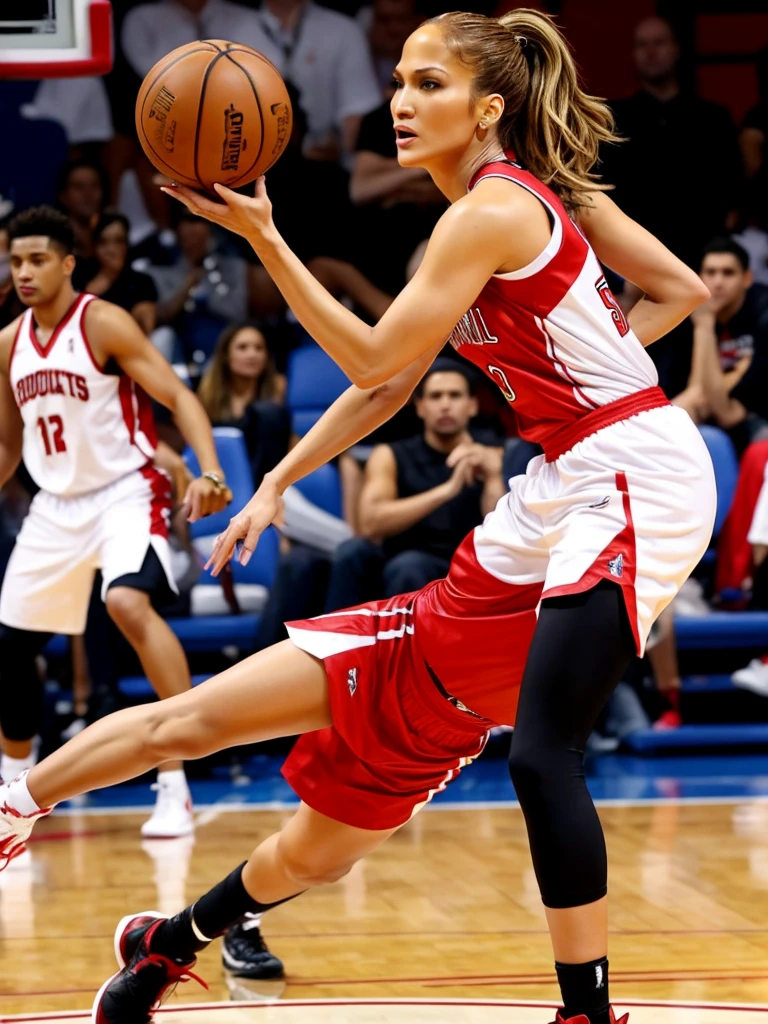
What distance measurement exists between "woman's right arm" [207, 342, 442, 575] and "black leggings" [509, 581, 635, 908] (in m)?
0.55

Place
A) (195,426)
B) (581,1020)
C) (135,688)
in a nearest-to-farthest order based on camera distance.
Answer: (581,1020), (195,426), (135,688)

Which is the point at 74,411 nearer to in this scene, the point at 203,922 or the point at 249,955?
the point at 249,955

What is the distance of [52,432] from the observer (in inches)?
211

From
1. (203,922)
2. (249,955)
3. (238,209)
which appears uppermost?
(238,209)

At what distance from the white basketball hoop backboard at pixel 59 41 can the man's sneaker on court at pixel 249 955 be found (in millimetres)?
2791

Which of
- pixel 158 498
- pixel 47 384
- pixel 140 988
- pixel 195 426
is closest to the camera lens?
pixel 140 988

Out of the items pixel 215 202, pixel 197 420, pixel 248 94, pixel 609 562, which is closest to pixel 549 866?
pixel 609 562

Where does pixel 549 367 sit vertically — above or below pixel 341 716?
above

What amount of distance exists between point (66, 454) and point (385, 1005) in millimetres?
2770

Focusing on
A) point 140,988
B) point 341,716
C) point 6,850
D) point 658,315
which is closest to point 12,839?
point 6,850

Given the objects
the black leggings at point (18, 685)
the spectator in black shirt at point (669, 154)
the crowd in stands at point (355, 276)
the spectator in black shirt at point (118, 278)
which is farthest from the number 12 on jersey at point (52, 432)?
the spectator in black shirt at point (669, 154)

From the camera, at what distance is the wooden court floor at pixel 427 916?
10.8ft

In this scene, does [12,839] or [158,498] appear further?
[158,498]

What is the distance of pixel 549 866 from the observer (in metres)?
2.49
